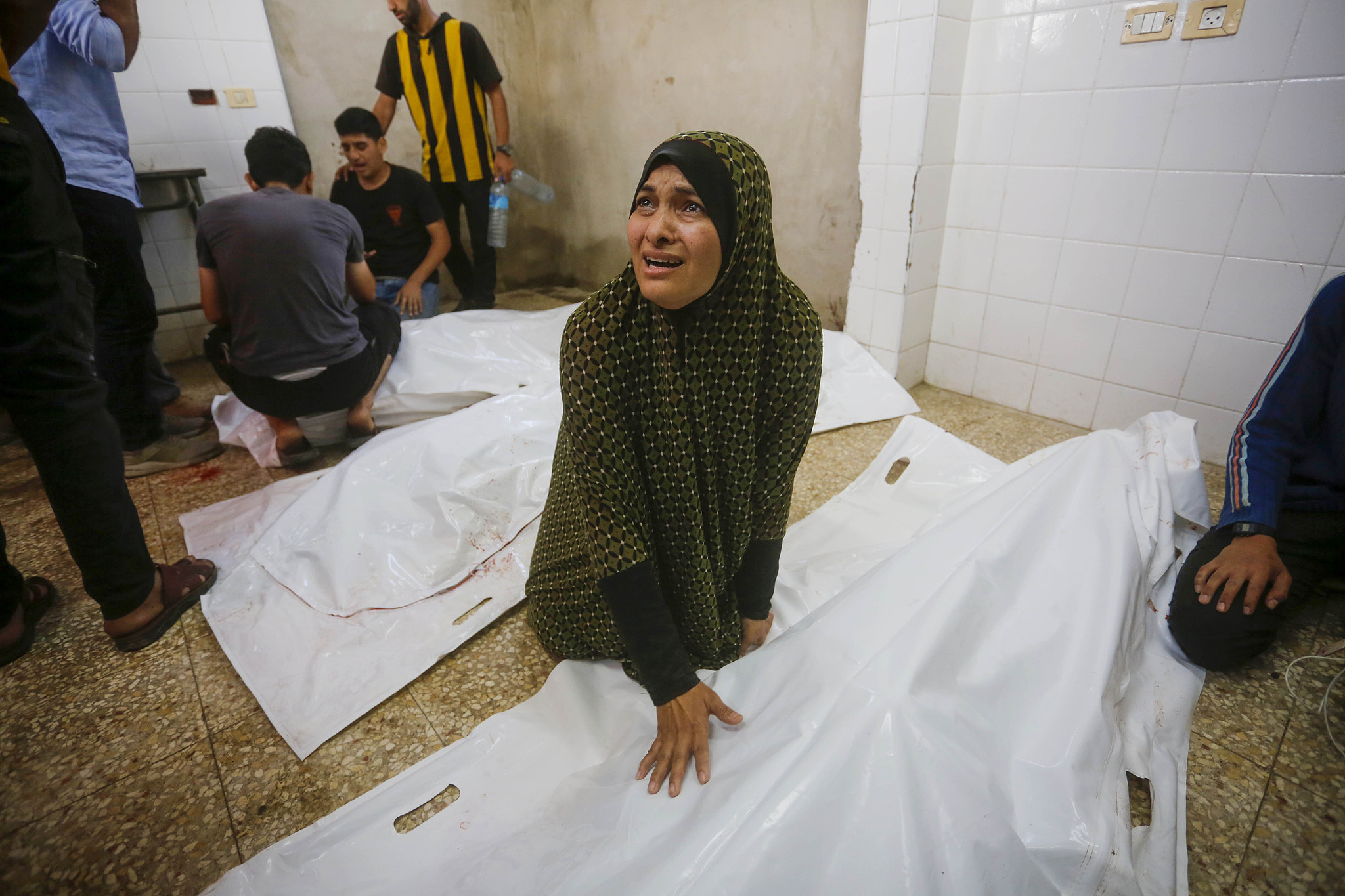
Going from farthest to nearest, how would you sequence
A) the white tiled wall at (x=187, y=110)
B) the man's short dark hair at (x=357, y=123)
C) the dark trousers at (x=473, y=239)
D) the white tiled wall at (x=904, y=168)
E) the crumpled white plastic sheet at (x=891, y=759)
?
the dark trousers at (x=473, y=239), the white tiled wall at (x=187, y=110), the man's short dark hair at (x=357, y=123), the white tiled wall at (x=904, y=168), the crumpled white plastic sheet at (x=891, y=759)

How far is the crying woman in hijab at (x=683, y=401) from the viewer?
78cm

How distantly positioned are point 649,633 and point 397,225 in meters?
2.30

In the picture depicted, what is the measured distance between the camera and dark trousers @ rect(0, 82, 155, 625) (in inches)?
40.1

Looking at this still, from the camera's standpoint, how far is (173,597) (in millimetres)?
1335

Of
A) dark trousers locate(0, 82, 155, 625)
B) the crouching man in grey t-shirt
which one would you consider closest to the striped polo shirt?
the crouching man in grey t-shirt

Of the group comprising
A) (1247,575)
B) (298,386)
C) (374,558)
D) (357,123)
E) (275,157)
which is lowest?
(374,558)

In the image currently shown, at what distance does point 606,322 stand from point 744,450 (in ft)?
0.90

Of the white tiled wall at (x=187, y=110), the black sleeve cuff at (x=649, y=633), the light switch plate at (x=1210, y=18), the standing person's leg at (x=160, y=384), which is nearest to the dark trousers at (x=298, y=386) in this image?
the standing person's leg at (x=160, y=384)

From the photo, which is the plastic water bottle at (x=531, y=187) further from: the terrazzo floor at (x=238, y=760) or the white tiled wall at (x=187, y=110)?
the terrazzo floor at (x=238, y=760)

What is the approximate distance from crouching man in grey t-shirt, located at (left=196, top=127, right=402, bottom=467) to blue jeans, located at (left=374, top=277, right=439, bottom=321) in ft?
2.02

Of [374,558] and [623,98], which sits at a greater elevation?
[623,98]

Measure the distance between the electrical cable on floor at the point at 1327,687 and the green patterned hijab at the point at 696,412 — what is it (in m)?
0.95

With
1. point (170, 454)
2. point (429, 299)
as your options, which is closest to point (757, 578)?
point (170, 454)

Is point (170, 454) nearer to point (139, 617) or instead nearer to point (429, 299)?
point (139, 617)
